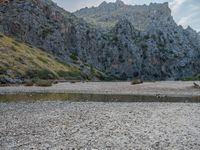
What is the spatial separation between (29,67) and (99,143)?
145057 millimetres

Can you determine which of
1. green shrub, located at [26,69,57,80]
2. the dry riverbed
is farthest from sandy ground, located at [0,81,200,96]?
green shrub, located at [26,69,57,80]

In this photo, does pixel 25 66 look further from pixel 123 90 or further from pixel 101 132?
pixel 101 132

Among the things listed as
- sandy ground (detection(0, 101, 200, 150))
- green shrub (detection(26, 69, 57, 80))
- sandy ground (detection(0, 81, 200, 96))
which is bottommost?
sandy ground (detection(0, 101, 200, 150))

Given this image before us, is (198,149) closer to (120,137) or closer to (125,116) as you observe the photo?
(120,137)

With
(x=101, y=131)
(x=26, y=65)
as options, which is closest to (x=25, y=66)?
(x=26, y=65)

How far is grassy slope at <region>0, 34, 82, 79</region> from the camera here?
482ft

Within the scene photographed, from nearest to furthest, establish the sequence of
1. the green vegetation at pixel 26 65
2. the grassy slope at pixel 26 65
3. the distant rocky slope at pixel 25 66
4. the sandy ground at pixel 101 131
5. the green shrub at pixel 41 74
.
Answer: the sandy ground at pixel 101 131, the distant rocky slope at pixel 25 66, the green vegetation at pixel 26 65, the grassy slope at pixel 26 65, the green shrub at pixel 41 74

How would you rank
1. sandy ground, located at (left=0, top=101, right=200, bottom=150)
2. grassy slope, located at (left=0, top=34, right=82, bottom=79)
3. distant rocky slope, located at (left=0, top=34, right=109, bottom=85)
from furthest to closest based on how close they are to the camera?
grassy slope, located at (left=0, top=34, right=82, bottom=79) → distant rocky slope, located at (left=0, top=34, right=109, bottom=85) → sandy ground, located at (left=0, top=101, right=200, bottom=150)

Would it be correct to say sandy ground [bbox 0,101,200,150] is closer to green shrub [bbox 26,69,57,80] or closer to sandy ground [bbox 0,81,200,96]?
sandy ground [bbox 0,81,200,96]

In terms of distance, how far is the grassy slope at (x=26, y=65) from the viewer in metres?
147

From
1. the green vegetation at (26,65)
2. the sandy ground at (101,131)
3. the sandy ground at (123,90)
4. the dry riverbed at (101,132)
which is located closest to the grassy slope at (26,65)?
the green vegetation at (26,65)

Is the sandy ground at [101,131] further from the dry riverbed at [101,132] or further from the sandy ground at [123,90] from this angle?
the sandy ground at [123,90]

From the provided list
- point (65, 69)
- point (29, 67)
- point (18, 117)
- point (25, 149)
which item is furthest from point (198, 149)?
point (65, 69)

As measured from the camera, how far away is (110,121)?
30.4 meters
